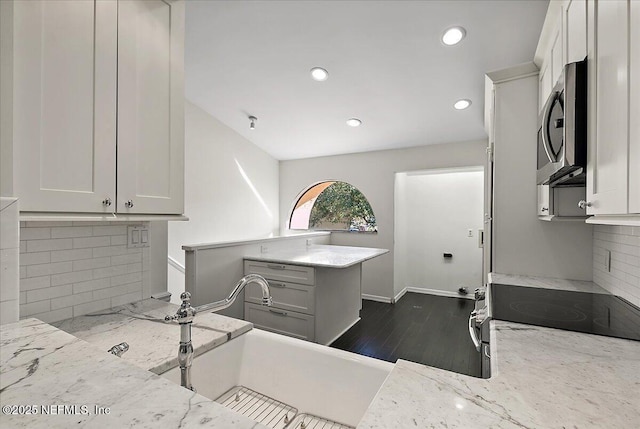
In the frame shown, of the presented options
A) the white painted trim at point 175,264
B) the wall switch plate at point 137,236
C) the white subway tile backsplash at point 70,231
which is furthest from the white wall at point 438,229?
the white subway tile backsplash at point 70,231

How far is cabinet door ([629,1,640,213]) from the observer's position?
728mm

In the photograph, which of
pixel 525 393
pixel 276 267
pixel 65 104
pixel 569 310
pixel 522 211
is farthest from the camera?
pixel 276 267

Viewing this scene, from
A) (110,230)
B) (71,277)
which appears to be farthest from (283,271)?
(71,277)

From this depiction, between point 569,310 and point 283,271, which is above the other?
point 569,310

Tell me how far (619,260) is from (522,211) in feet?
1.87

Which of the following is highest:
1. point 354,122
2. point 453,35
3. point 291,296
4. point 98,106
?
point 453,35

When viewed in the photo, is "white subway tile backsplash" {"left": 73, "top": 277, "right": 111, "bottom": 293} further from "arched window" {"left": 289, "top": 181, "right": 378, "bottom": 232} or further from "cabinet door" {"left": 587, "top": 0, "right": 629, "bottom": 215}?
"arched window" {"left": 289, "top": 181, "right": 378, "bottom": 232}

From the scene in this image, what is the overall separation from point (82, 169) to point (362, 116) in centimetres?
320

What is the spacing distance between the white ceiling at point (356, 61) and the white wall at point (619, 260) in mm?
1557

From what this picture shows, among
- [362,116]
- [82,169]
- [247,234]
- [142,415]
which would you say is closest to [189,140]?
[247,234]

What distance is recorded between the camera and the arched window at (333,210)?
498cm

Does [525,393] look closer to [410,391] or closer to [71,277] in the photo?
[410,391]

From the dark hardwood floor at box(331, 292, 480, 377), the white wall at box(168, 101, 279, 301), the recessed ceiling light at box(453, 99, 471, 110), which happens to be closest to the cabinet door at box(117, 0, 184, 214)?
the dark hardwood floor at box(331, 292, 480, 377)

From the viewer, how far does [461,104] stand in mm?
3213
